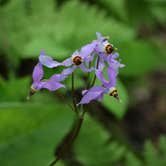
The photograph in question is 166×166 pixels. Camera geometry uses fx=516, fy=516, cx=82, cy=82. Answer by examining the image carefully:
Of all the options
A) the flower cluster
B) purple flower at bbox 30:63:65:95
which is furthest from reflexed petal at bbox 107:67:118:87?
purple flower at bbox 30:63:65:95

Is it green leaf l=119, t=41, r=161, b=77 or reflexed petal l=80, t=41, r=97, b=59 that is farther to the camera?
green leaf l=119, t=41, r=161, b=77

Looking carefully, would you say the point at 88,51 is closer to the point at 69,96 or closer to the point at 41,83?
the point at 41,83

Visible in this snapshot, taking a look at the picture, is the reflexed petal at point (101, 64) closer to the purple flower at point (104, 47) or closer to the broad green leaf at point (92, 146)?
the purple flower at point (104, 47)

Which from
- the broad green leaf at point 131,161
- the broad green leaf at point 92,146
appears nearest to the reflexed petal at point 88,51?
the broad green leaf at point 92,146

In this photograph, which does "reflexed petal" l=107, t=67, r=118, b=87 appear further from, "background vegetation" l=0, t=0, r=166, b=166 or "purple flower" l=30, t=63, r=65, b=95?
"background vegetation" l=0, t=0, r=166, b=166

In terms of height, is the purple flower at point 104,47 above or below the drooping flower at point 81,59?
above

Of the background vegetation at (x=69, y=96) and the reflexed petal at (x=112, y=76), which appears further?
the background vegetation at (x=69, y=96)

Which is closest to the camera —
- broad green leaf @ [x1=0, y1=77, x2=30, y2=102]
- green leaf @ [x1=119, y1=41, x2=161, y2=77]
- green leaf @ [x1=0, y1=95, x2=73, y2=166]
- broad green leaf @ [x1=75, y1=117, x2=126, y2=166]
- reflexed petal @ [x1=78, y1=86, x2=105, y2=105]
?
reflexed petal @ [x1=78, y1=86, x2=105, y2=105]

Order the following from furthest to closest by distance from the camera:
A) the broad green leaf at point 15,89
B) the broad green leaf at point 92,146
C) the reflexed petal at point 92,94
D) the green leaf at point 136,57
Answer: the green leaf at point 136,57
the broad green leaf at point 92,146
the broad green leaf at point 15,89
the reflexed petal at point 92,94
